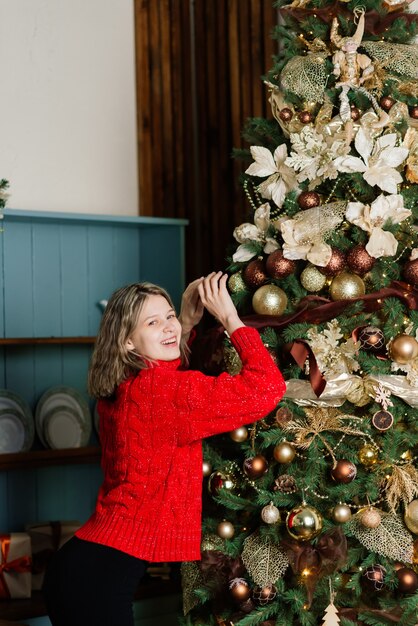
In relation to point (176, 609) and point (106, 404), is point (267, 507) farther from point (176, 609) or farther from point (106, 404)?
point (176, 609)

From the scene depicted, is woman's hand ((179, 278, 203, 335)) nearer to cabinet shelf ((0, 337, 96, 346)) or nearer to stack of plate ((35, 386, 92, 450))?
cabinet shelf ((0, 337, 96, 346))

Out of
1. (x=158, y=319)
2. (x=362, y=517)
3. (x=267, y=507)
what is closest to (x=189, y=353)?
(x=158, y=319)

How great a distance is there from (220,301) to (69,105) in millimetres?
2094

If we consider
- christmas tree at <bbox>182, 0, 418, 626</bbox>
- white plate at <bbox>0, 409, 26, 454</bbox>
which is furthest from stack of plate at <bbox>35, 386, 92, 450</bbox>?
christmas tree at <bbox>182, 0, 418, 626</bbox>

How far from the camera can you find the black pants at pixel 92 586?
2318 mm

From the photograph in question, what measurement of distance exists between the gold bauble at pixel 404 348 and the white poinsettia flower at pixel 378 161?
0.41m

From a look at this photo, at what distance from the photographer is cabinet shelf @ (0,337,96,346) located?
3795 mm

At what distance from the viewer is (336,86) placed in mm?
2730

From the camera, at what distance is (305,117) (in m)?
2.72

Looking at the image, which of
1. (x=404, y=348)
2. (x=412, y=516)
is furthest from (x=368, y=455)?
(x=404, y=348)

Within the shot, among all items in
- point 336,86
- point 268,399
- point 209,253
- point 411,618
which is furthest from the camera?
point 209,253

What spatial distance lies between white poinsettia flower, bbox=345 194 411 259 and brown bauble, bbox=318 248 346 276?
0.08 m

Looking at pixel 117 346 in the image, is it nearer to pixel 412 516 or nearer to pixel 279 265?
pixel 279 265

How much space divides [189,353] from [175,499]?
0.52 m
